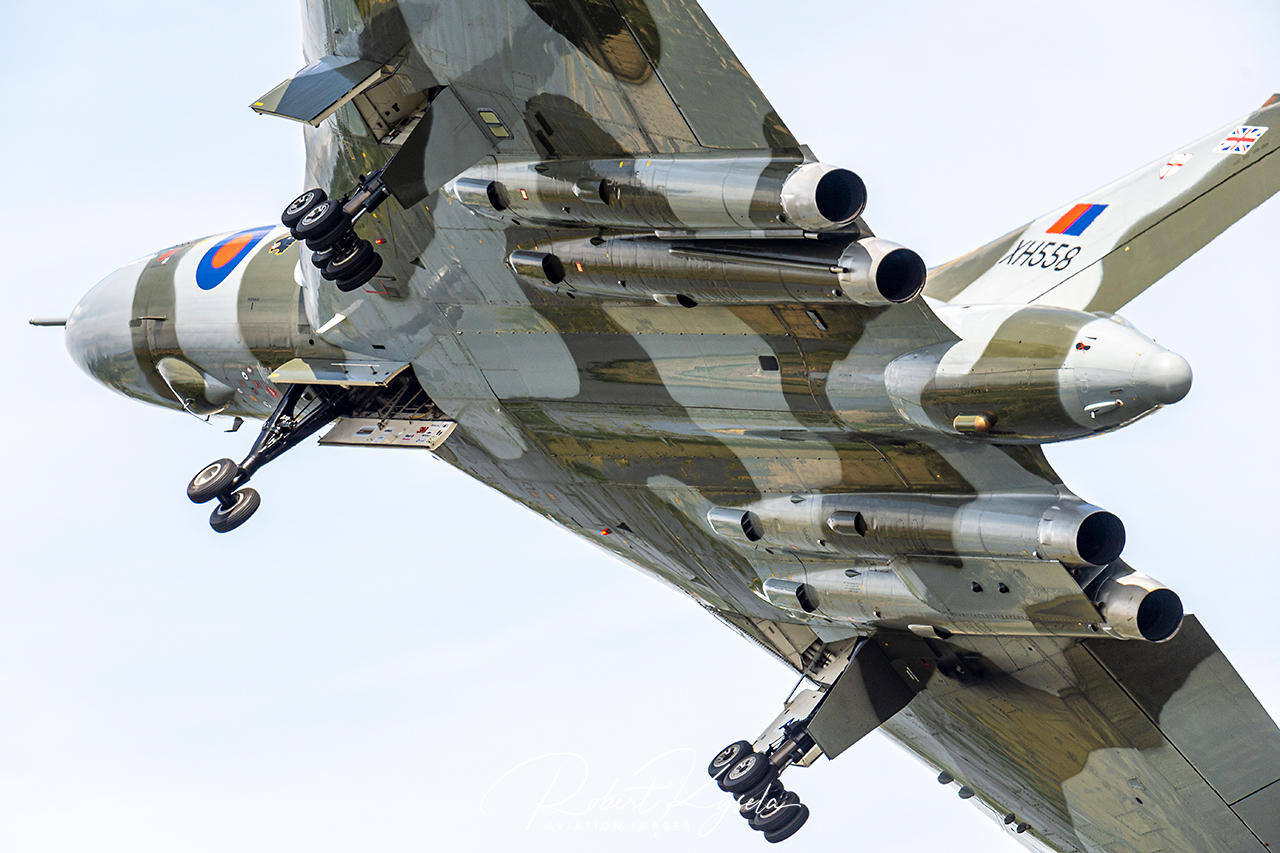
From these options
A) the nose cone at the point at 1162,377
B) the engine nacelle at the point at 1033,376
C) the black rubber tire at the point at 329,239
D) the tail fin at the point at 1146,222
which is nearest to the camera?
the nose cone at the point at 1162,377

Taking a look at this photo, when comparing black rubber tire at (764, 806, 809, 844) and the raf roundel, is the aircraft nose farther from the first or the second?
black rubber tire at (764, 806, 809, 844)

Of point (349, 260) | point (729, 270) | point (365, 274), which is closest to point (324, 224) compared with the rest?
point (349, 260)

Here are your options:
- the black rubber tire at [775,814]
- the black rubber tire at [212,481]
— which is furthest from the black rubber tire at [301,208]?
the black rubber tire at [775,814]

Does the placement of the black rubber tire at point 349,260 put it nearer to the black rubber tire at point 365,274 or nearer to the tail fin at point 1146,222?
the black rubber tire at point 365,274

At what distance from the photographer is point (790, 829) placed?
1797 centimetres

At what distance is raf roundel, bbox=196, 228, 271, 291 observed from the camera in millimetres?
21469

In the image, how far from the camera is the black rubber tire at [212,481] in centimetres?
1898

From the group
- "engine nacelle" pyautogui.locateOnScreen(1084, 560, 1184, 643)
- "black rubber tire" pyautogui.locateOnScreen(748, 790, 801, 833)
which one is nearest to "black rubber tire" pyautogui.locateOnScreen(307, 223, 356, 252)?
"black rubber tire" pyautogui.locateOnScreen(748, 790, 801, 833)

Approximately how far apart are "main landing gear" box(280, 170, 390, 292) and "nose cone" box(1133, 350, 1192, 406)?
7.67 m

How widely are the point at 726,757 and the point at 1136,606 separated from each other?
5.87 meters

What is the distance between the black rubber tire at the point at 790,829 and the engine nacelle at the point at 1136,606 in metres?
4.98

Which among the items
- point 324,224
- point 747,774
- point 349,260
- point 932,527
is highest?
point 324,224

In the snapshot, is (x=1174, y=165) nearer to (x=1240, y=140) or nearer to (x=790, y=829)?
(x=1240, y=140)

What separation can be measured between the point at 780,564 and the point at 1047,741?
446 centimetres
